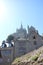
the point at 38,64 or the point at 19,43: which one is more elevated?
the point at 19,43

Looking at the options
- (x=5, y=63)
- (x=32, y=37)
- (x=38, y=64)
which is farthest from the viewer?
(x=32, y=37)

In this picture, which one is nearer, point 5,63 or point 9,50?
point 5,63

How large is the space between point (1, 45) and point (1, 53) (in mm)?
3788

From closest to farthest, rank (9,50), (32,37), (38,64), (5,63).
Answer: (38,64) < (5,63) < (9,50) < (32,37)

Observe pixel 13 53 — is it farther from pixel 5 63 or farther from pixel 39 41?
pixel 39 41

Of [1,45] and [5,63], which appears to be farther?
[1,45]

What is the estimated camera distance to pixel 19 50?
147ft

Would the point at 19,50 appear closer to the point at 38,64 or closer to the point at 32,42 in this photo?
the point at 32,42

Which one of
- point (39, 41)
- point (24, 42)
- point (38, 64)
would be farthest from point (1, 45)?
point (38, 64)

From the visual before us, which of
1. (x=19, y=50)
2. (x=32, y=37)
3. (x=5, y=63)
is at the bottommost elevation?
(x=5, y=63)

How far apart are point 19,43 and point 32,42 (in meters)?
3.48

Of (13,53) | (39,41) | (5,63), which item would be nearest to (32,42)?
(39,41)

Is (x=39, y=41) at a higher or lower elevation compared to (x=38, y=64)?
higher

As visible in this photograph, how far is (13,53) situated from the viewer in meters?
44.6
